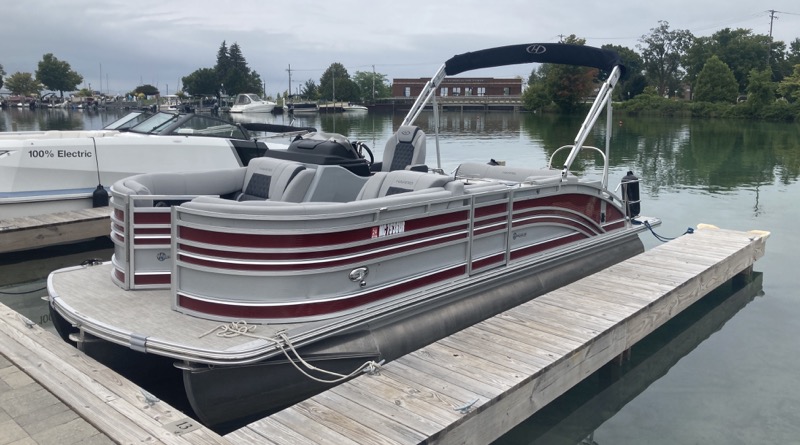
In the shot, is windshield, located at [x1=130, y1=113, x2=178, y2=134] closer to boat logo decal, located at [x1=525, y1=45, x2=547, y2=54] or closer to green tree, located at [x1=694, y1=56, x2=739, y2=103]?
boat logo decal, located at [x1=525, y1=45, x2=547, y2=54]

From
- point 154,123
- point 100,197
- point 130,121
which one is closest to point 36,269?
point 100,197

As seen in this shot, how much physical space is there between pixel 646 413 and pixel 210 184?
457 cm

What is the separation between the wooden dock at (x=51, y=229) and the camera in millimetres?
9422

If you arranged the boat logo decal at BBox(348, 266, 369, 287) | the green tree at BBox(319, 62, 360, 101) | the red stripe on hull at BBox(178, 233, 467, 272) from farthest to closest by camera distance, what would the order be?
the green tree at BBox(319, 62, 360, 101)
the boat logo decal at BBox(348, 266, 369, 287)
the red stripe on hull at BBox(178, 233, 467, 272)

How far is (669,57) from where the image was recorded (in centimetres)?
9269

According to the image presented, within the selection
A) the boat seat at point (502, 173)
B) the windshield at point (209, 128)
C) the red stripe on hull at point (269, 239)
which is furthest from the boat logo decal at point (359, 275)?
the windshield at point (209, 128)

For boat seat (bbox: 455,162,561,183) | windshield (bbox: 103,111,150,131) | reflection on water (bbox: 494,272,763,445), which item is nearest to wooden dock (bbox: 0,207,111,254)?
windshield (bbox: 103,111,150,131)

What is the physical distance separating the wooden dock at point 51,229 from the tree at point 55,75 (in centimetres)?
11366

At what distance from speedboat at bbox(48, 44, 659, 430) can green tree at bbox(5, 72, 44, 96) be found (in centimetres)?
12421

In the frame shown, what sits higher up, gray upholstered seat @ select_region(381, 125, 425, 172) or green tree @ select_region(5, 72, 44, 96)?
green tree @ select_region(5, 72, 44, 96)

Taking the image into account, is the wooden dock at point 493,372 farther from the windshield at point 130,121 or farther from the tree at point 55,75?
the tree at point 55,75

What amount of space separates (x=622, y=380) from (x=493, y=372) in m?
2.20

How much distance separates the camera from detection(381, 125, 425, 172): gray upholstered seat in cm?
853

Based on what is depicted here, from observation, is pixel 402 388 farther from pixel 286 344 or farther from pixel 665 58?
pixel 665 58
